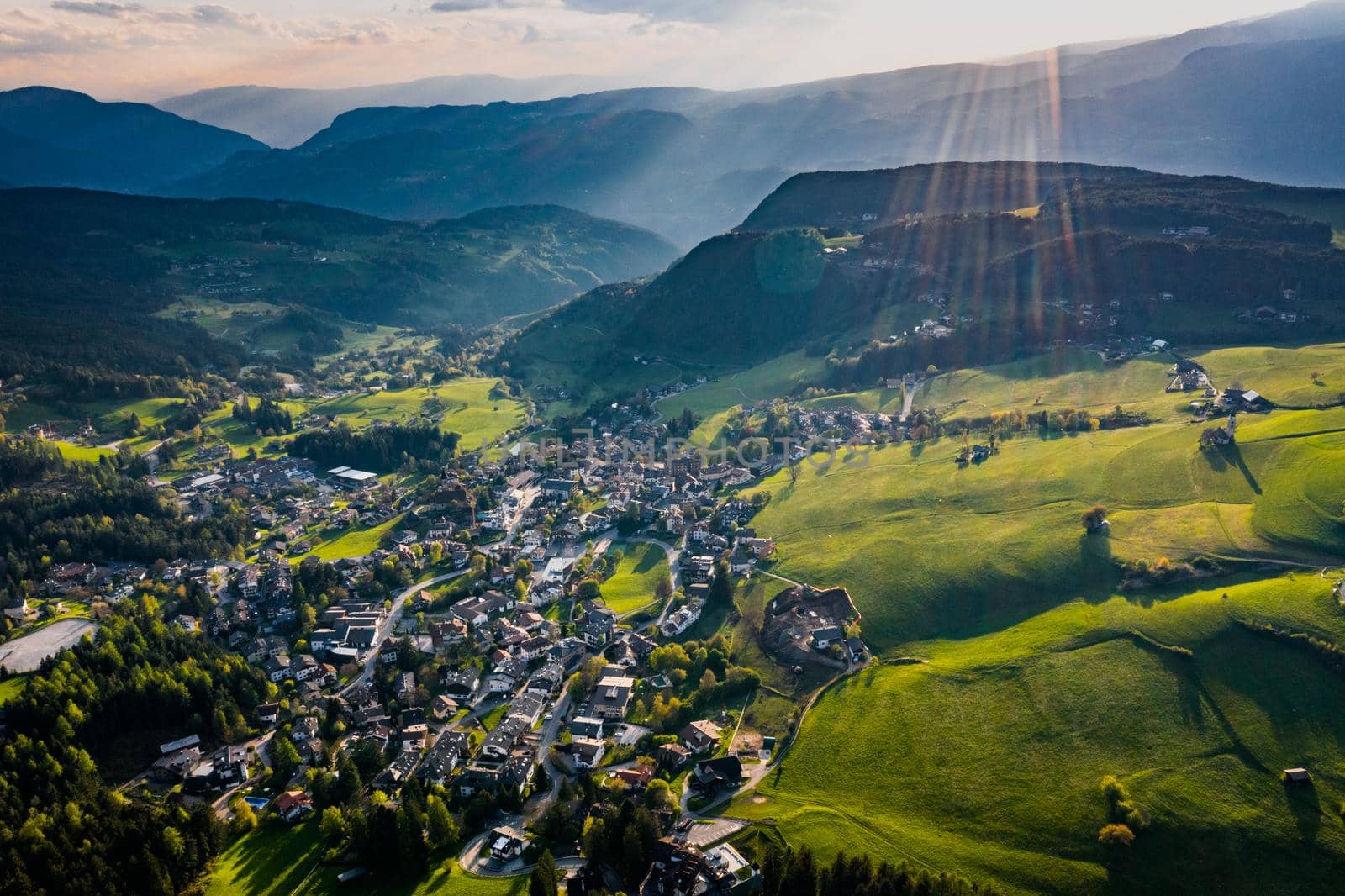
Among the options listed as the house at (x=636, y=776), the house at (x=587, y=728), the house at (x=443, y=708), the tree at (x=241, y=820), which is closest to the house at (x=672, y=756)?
the house at (x=636, y=776)

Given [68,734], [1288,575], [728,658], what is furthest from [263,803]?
[1288,575]

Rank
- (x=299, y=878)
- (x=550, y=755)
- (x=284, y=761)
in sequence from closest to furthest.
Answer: (x=299, y=878)
(x=550, y=755)
(x=284, y=761)

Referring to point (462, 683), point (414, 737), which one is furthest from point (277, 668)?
point (414, 737)

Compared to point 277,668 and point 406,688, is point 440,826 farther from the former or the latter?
point 277,668

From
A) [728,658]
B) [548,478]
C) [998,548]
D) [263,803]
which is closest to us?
[263,803]

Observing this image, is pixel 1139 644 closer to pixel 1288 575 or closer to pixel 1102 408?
pixel 1288 575

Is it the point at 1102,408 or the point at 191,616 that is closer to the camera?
the point at 191,616
